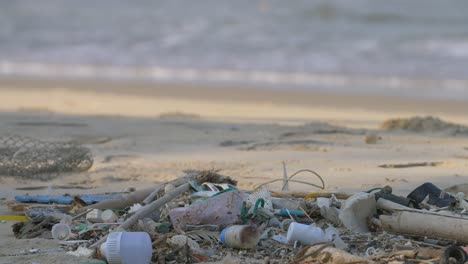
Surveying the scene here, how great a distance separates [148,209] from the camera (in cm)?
486

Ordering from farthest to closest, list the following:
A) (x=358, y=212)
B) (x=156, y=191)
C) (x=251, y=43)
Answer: (x=251, y=43), (x=156, y=191), (x=358, y=212)

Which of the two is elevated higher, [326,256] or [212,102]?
[212,102]

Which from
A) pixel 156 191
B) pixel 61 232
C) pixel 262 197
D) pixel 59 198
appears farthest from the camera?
pixel 59 198

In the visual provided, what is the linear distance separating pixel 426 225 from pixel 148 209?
156 cm

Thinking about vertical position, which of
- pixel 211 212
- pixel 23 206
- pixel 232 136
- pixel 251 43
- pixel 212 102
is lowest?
pixel 23 206

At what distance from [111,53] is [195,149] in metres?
13.8

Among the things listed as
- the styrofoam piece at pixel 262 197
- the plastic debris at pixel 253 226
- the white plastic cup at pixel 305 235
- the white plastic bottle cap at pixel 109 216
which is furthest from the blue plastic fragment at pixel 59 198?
the white plastic cup at pixel 305 235

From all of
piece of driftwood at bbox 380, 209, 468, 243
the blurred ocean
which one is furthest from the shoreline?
piece of driftwood at bbox 380, 209, 468, 243

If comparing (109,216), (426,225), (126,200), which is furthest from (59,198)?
(426,225)

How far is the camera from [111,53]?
2200 cm

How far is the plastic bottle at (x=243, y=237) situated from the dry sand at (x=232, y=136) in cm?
83

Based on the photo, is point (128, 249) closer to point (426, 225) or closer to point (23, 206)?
point (426, 225)

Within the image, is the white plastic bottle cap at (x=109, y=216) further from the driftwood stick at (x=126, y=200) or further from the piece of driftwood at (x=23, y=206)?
the piece of driftwood at (x=23, y=206)

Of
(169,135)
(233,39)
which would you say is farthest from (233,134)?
(233,39)
